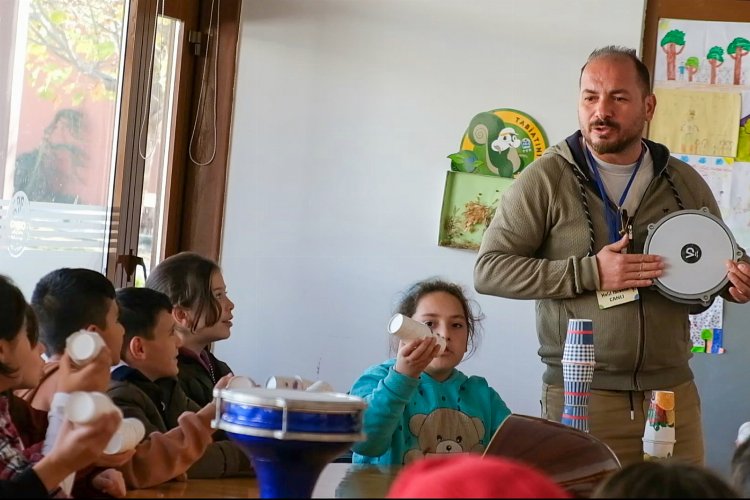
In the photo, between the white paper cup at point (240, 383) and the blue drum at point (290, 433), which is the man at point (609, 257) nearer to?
the white paper cup at point (240, 383)

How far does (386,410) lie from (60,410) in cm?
99

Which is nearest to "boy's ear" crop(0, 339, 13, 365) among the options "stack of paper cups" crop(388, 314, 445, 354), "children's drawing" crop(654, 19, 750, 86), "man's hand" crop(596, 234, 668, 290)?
"stack of paper cups" crop(388, 314, 445, 354)

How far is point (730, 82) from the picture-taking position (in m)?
4.04

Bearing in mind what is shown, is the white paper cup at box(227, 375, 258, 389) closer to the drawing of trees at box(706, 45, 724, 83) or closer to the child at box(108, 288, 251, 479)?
the child at box(108, 288, 251, 479)

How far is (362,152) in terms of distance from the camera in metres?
4.25

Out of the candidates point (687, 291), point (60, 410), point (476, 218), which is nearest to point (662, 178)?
point (687, 291)

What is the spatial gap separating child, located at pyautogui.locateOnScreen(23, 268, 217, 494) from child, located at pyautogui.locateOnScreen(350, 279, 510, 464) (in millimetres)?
630

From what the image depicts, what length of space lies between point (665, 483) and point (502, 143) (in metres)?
3.21

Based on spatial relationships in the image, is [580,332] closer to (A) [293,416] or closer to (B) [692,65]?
(A) [293,416]

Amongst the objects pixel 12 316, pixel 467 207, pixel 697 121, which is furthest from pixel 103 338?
pixel 697 121

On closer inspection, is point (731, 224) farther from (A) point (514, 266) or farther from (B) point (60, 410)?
(B) point (60, 410)

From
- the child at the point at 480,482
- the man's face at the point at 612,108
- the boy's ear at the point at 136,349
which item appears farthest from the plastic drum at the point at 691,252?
the child at the point at 480,482

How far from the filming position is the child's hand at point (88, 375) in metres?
1.61

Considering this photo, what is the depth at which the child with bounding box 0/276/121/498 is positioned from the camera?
143 centimetres
